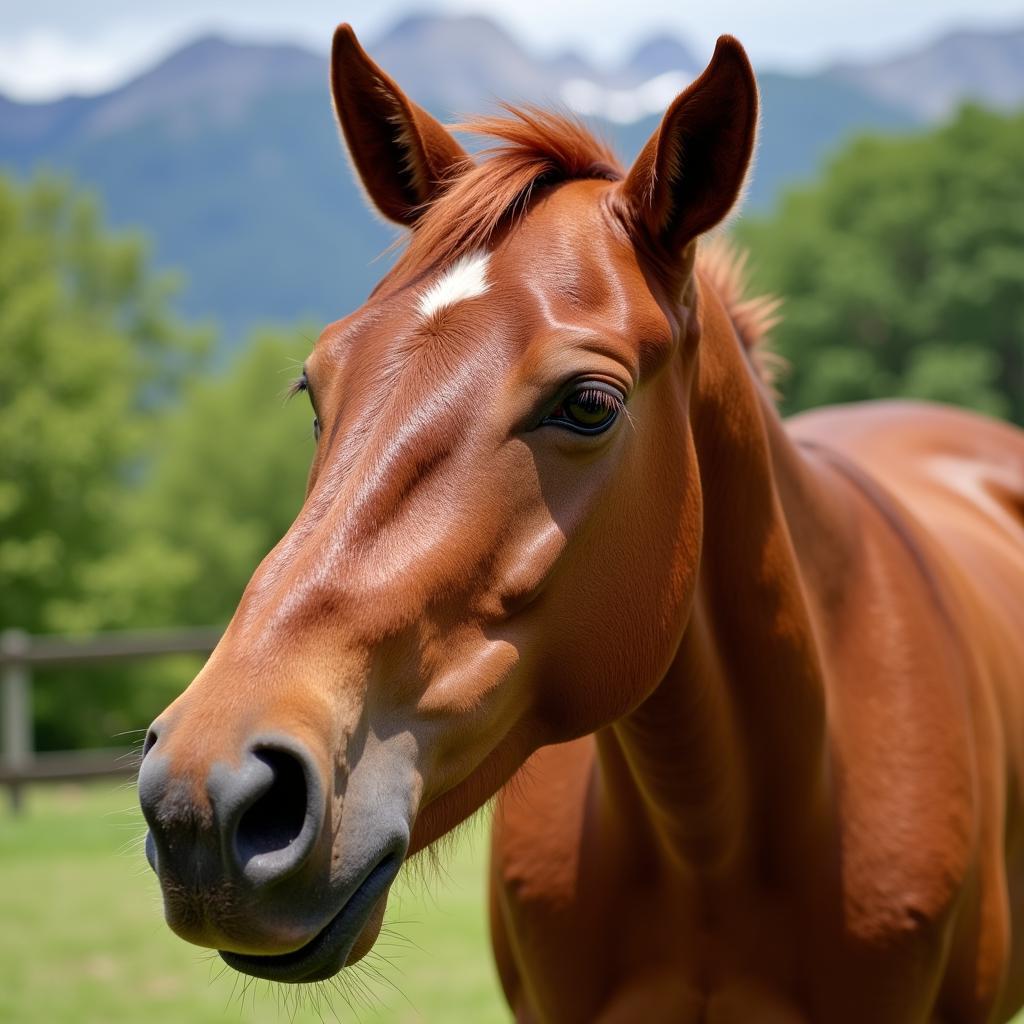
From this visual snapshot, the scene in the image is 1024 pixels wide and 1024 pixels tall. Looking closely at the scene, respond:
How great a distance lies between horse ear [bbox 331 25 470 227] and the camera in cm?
230

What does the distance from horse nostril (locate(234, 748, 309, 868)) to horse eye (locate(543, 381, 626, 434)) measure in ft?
2.19

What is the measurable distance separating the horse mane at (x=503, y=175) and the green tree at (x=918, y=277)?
107 feet

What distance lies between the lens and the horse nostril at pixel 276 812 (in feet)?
4.81

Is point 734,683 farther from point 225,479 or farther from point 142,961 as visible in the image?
point 225,479

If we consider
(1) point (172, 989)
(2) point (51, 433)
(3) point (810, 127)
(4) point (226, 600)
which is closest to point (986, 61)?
(3) point (810, 127)

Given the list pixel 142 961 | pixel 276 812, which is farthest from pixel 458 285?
pixel 142 961

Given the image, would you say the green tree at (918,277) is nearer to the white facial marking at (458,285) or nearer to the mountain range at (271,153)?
the white facial marking at (458,285)

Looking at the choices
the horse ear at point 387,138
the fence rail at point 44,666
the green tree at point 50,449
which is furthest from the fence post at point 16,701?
the green tree at point 50,449

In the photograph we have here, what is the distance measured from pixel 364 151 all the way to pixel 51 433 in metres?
26.9

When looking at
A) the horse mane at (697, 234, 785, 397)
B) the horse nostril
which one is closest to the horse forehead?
the horse mane at (697, 234, 785, 397)

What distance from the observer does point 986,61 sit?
5443 inches

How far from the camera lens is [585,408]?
1865mm

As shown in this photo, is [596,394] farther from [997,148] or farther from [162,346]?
[162,346]

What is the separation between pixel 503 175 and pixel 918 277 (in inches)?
1502
